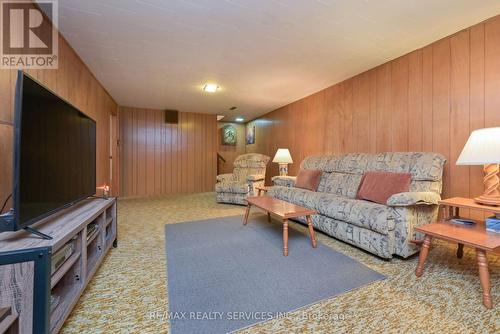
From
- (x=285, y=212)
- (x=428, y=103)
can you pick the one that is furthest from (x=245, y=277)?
(x=428, y=103)

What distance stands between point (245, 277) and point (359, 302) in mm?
786

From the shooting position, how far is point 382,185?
7.79ft

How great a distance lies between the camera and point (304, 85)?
12.2 ft

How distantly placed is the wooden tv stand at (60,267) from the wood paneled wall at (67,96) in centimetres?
51

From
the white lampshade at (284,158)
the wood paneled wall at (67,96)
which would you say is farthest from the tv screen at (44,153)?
the white lampshade at (284,158)

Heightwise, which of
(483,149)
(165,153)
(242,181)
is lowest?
(242,181)

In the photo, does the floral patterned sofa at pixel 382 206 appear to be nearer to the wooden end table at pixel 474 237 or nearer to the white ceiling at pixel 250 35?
the wooden end table at pixel 474 237

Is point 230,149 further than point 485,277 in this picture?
Yes

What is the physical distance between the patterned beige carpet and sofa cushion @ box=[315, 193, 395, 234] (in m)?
0.31

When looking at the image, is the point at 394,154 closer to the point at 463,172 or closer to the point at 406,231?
the point at 463,172

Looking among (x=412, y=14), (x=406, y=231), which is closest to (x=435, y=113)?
(x=412, y=14)

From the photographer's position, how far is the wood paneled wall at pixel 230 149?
720cm

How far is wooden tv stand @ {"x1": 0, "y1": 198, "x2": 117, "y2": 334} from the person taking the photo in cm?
87

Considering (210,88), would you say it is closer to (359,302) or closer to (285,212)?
(285,212)
